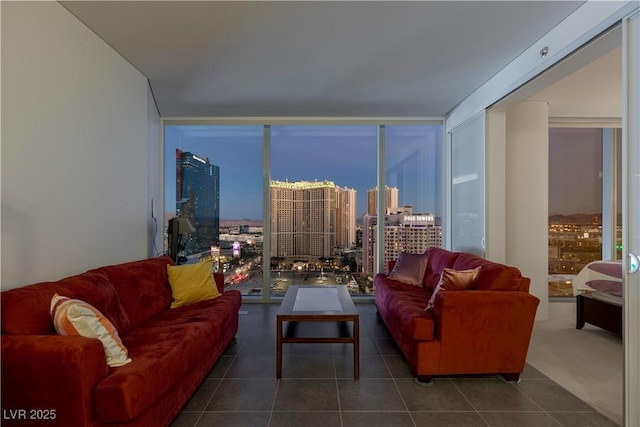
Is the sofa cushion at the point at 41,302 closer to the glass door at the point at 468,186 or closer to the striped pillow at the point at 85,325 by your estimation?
the striped pillow at the point at 85,325

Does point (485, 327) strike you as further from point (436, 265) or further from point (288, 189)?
point (288, 189)

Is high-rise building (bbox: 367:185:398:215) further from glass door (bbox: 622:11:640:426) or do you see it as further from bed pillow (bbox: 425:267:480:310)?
glass door (bbox: 622:11:640:426)

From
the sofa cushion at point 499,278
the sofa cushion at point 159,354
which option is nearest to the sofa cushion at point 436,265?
the sofa cushion at point 499,278

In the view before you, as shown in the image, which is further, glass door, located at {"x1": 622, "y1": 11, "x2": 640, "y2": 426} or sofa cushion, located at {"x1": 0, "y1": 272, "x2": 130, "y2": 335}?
glass door, located at {"x1": 622, "y1": 11, "x2": 640, "y2": 426}

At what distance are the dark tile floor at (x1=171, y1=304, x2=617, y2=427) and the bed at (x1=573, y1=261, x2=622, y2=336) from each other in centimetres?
138

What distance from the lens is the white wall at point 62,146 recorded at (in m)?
1.97

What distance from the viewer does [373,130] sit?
4.80 metres

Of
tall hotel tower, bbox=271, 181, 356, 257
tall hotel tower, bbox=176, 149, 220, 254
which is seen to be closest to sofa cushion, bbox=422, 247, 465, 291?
tall hotel tower, bbox=271, 181, 356, 257

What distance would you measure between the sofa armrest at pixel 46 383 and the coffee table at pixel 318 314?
4.30 feet

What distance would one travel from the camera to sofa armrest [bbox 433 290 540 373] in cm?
232

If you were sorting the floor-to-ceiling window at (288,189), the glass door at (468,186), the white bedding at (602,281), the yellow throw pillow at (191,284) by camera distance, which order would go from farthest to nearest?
the floor-to-ceiling window at (288,189)
the glass door at (468,186)
the white bedding at (602,281)
the yellow throw pillow at (191,284)

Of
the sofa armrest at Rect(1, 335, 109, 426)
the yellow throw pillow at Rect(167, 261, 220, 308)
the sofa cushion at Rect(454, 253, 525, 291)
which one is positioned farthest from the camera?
the yellow throw pillow at Rect(167, 261, 220, 308)

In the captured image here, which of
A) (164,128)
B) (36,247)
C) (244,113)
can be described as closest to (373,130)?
(244,113)

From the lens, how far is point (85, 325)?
1633 mm
